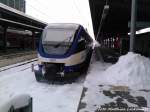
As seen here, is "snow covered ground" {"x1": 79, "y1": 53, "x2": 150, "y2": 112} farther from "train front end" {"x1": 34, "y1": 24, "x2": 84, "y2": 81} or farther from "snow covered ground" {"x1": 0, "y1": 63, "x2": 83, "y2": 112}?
"train front end" {"x1": 34, "y1": 24, "x2": 84, "y2": 81}

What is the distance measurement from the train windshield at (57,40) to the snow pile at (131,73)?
90.3 inches

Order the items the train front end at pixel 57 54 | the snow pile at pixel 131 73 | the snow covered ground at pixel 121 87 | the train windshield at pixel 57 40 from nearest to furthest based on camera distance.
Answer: the snow covered ground at pixel 121 87 < the snow pile at pixel 131 73 < the train front end at pixel 57 54 < the train windshield at pixel 57 40

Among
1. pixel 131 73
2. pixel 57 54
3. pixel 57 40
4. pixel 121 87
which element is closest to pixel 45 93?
pixel 57 54

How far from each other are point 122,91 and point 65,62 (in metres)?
3.37

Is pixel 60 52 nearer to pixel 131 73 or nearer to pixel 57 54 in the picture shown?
pixel 57 54

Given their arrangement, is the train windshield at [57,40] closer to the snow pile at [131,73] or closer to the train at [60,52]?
the train at [60,52]

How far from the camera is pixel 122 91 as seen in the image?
27.1ft

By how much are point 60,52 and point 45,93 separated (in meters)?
2.76

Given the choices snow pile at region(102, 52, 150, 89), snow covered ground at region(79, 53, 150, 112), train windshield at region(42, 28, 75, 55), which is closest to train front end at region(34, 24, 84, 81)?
train windshield at region(42, 28, 75, 55)

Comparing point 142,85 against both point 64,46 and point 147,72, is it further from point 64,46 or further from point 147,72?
point 64,46

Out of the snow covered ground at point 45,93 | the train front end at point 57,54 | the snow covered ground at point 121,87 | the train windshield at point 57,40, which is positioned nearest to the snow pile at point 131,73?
the snow covered ground at point 121,87

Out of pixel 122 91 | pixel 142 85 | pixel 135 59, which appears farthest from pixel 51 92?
pixel 135 59

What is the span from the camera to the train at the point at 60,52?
10766 mm

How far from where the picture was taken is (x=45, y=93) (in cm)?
877
